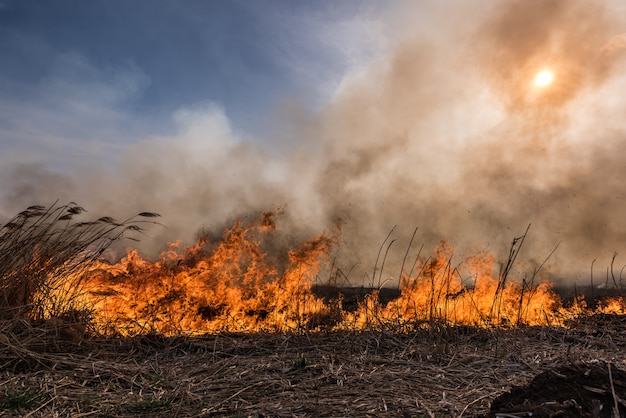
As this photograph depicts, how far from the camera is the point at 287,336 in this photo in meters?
5.39

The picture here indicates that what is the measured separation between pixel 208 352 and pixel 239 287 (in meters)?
2.36

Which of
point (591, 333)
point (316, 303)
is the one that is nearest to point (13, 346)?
point (316, 303)

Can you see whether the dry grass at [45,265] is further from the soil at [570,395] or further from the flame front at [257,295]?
the soil at [570,395]

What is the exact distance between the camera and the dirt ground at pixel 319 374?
114 inches

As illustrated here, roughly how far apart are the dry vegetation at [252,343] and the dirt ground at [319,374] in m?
0.02

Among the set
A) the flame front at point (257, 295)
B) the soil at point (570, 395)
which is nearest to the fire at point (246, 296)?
the flame front at point (257, 295)

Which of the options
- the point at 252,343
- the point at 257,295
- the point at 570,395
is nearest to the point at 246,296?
the point at 257,295

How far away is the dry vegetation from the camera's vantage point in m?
3.24

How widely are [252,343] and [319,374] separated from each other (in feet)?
4.99

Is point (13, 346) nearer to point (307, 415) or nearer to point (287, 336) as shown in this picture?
point (287, 336)

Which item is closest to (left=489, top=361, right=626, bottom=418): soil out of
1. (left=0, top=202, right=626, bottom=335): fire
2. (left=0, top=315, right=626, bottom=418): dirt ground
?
(left=0, top=315, right=626, bottom=418): dirt ground

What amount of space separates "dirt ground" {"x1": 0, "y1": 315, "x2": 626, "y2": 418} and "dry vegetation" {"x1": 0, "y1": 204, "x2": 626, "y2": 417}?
2 centimetres

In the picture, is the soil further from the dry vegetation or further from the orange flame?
the orange flame

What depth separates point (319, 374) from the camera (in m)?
3.90
